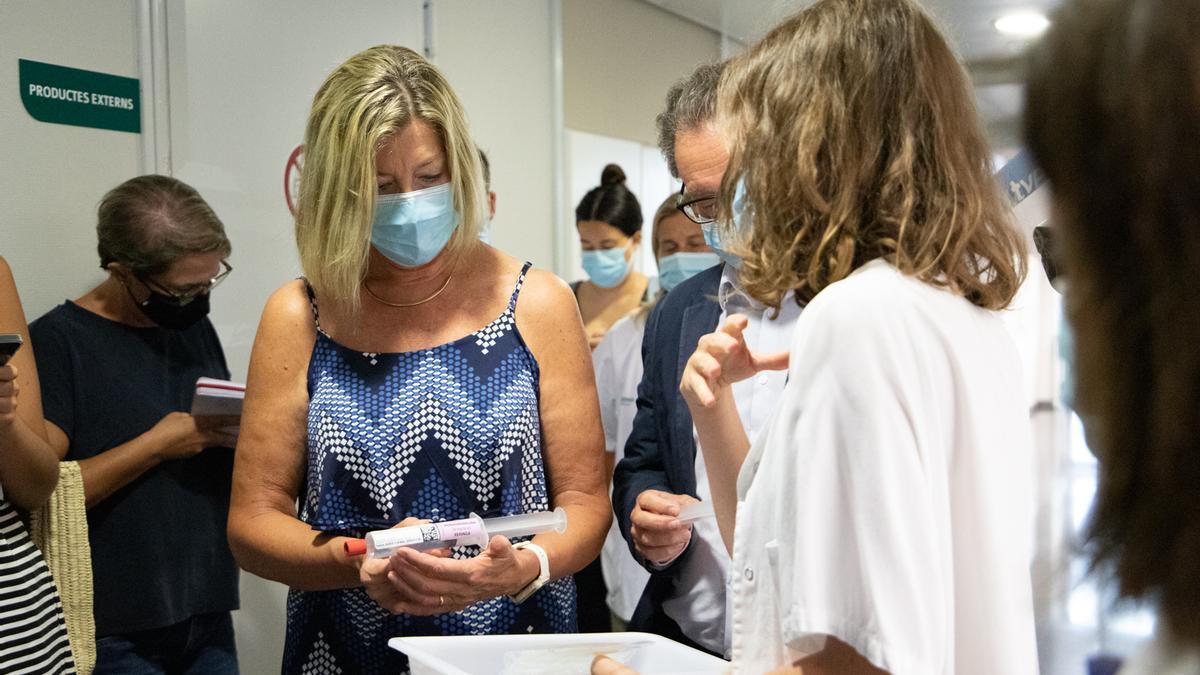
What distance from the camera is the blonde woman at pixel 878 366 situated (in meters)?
0.80

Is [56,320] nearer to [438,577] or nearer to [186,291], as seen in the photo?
[186,291]

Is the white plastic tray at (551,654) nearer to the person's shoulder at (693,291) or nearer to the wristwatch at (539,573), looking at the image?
the wristwatch at (539,573)

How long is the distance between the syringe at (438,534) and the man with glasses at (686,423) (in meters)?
0.21

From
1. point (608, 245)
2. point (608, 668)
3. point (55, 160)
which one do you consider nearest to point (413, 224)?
point (608, 668)

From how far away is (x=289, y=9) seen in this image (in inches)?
122

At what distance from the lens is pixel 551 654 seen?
48.1 inches

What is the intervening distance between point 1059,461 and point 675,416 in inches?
24.4

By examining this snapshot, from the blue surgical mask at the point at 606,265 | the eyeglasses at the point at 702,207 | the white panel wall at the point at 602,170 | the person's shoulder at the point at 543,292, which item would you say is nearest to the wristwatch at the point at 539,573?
the person's shoulder at the point at 543,292

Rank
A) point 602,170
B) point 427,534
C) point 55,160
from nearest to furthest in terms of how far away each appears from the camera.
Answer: point 427,534
point 55,160
point 602,170

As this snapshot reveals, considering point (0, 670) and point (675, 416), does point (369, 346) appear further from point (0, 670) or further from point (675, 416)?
point (0, 670)

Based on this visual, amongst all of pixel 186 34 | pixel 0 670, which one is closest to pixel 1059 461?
pixel 0 670

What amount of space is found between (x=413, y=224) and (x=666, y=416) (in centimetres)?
53

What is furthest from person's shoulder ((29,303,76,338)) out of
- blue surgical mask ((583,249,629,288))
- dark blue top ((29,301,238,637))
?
blue surgical mask ((583,249,629,288))

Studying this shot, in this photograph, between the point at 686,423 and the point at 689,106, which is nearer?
the point at 686,423
